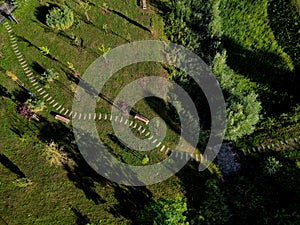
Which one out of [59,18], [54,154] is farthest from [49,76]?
[54,154]

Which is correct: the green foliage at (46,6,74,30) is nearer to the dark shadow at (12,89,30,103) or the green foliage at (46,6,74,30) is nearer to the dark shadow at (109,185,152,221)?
the dark shadow at (12,89,30,103)

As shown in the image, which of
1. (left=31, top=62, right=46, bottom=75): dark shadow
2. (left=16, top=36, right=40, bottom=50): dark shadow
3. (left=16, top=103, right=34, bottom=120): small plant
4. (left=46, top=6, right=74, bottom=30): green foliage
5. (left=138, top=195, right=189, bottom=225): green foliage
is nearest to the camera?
(left=138, top=195, right=189, bottom=225): green foliage

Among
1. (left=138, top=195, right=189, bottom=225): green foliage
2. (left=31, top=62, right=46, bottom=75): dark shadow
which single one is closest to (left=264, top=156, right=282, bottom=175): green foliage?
(left=138, top=195, right=189, bottom=225): green foliage

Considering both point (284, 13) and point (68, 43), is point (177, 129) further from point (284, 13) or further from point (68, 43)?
point (284, 13)

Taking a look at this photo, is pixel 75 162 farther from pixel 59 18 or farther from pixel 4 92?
pixel 59 18

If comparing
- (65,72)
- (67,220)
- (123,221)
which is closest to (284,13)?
(65,72)

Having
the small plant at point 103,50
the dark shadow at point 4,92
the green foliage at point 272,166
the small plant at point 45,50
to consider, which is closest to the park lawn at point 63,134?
the dark shadow at point 4,92

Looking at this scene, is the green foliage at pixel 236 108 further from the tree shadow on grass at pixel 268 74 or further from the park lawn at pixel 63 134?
the park lawn at pixel 63 134
